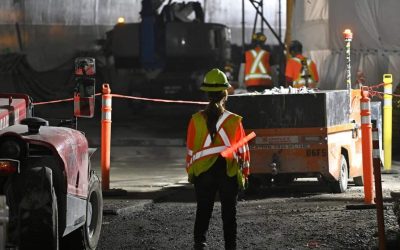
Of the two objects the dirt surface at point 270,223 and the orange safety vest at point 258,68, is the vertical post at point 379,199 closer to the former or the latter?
the dirt surface at point 270,223

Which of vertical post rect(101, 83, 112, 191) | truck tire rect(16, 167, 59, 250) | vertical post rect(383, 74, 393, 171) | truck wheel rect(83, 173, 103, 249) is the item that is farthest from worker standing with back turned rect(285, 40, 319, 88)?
truck tire rect(16, 167, 59, 250)

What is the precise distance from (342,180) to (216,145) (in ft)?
18.0

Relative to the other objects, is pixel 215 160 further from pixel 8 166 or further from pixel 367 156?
pixel 367 156

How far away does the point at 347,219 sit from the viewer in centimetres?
1027

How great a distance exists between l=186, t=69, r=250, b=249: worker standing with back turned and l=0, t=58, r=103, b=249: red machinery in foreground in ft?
3.11

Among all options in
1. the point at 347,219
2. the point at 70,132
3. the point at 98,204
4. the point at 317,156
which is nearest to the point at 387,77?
the point at 317,156

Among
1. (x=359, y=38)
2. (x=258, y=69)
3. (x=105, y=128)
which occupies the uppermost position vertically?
(x=359, y=38)

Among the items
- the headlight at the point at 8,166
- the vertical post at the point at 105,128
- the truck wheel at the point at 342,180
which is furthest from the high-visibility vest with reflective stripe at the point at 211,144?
the truck wheel at the point at 342,180

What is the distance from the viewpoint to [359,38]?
18984 mm

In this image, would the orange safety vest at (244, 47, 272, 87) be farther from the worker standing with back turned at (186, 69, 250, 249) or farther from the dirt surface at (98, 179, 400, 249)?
the worker standing with back turned at (186, 69, 250, 249)

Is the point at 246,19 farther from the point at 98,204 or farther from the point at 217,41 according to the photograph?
the point at 98,204

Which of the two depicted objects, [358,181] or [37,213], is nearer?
[37,213]

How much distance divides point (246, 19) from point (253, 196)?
18693 mm

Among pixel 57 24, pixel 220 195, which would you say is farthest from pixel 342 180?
pixel 57 24
